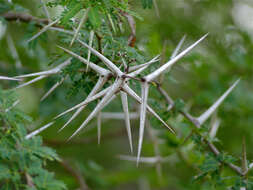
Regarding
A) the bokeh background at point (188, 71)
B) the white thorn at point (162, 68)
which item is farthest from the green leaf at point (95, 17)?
the bokeh background at point (188, 71)

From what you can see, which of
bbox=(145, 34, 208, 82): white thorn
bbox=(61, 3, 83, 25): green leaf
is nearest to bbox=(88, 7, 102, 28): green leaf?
bbox=(61, 3, 83, 25): green leaf

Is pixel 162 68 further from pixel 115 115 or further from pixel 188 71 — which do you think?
pixel 188 71

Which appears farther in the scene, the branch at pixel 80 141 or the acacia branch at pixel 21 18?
the branch at pixel 80 141

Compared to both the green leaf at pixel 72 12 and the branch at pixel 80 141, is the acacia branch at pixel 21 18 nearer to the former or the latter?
the green leaf at pixel 72 12

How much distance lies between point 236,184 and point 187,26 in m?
1.87

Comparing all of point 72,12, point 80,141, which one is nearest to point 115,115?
point 80,141

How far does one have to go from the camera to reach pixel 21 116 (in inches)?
49.8

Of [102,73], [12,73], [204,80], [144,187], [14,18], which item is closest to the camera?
[102,73]

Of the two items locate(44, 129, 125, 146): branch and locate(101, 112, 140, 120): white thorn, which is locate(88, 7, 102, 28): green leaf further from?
locate(44, 129, 125, 146): branch

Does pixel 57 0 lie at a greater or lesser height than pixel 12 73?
greater

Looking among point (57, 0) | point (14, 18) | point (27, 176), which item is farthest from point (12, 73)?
point (57, 0)

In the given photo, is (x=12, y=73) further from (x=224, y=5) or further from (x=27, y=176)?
(x=224, y=5)

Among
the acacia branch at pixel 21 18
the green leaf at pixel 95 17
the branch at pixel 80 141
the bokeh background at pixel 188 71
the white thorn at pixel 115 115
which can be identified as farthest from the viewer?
the bokeh background at pixel 188 71

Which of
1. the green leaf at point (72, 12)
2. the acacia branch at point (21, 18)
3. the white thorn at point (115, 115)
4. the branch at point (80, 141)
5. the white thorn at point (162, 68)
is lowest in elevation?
the branch at point (80, 141)
